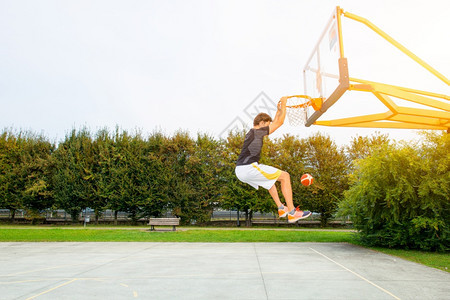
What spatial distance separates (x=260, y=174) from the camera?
4.21m

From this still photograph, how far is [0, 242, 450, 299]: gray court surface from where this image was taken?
661 centimetres

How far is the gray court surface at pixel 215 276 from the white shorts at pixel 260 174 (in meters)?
3.17

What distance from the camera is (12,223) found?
31.2 meters

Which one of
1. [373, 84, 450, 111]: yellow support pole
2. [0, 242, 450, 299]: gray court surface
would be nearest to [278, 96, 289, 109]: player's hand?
[373, 84, 450, 111]: yellow support pole

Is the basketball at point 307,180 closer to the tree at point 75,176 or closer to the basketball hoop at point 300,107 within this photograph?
the basketball hoop at point 300,107

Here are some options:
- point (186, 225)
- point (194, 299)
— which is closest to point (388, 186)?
point (194, 299)

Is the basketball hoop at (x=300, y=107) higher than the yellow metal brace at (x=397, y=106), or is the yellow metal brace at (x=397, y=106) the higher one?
the yellow metal brace at (x=397, y=106)

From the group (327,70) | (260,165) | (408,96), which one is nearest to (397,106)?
(408,96)

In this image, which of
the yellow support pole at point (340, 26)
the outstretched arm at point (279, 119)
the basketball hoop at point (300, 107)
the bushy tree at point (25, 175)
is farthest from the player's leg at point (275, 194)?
the bushy tree at point (25, 175)

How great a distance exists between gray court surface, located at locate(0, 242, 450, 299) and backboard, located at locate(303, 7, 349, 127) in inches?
147

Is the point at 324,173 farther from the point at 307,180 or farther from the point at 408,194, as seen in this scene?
the point at 307,180

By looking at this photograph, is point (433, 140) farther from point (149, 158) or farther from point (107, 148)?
point (107, 148)

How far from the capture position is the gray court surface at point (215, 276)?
661 centimetres

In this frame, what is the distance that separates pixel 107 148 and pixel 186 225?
1009 cm
